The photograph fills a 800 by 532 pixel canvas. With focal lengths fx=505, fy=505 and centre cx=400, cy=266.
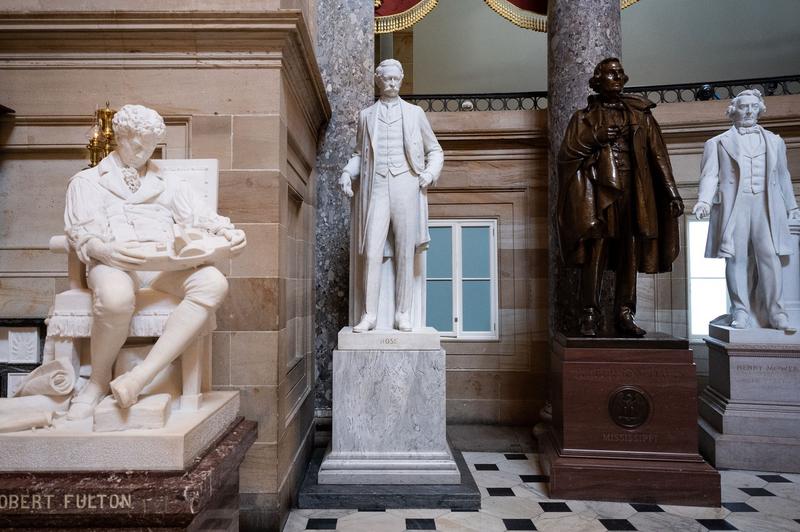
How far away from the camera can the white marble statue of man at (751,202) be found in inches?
161

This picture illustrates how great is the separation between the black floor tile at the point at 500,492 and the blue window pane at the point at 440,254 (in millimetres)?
2558

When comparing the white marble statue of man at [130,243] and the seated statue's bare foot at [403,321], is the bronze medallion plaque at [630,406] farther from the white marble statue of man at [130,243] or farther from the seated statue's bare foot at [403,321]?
the white marble statue of man at [130,243]

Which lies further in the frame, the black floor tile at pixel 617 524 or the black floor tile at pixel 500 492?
the black floor tile at pixel 500 492

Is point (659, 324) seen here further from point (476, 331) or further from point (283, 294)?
point (283, 294)

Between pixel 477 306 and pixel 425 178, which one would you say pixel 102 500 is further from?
pixel 477 306

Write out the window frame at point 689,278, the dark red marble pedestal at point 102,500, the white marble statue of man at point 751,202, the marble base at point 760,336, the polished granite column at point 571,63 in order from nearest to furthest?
the dark red marble pedestal at point 102,500, the marble base at point 760,336, the white marble statue of man at point 751,202, the polished granite column at point 571,63, the window frame at point 689,278

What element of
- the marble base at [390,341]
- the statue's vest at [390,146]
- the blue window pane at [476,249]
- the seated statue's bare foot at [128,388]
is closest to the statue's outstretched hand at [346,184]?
the statue's vest at [390,146]

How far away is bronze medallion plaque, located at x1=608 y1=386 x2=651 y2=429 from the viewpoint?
3098 mm

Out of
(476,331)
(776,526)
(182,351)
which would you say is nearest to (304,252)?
(182,351)

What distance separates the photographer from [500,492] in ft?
10.9

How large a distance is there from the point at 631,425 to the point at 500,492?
94cm

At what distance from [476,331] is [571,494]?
2.42m

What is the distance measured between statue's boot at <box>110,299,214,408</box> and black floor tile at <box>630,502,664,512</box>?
107 inches

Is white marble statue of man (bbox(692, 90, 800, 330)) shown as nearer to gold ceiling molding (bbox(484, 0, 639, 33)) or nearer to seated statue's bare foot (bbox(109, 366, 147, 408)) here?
gold ceiling molding (bbox(484, 0, 639, 33))
